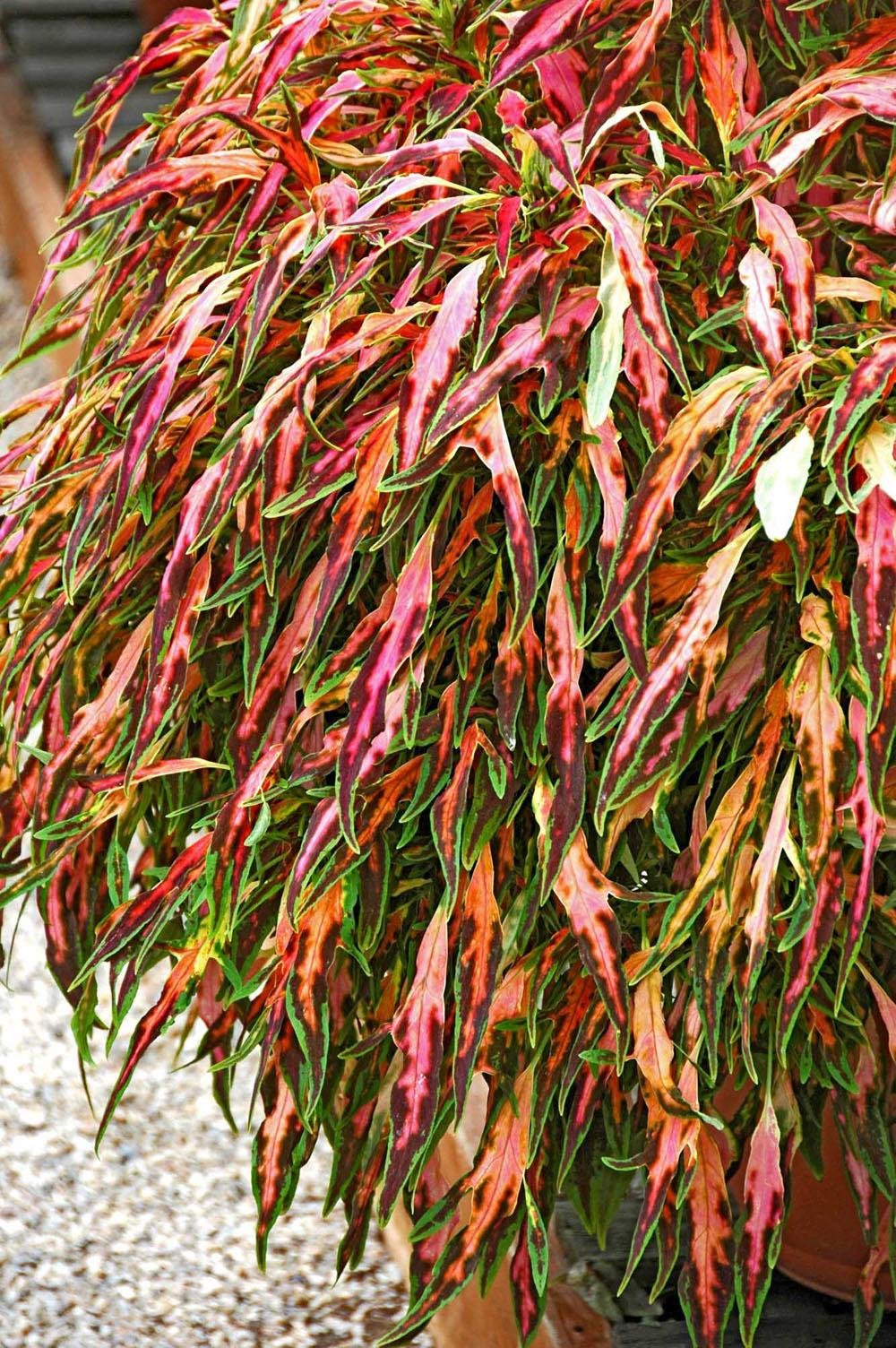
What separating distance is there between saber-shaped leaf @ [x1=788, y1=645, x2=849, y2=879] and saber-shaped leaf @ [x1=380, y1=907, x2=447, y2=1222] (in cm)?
19

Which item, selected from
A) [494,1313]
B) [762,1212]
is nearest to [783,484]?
[762,1212]

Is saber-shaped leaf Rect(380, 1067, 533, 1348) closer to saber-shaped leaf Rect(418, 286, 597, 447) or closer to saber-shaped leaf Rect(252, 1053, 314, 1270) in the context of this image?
Result: saber-shaped leaf Rect(252, 1053, 314, 1270)

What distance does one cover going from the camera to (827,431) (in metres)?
0.72

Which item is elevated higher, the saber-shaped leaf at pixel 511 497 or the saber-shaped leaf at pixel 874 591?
the saber-shaped leaf at pixel 511 497

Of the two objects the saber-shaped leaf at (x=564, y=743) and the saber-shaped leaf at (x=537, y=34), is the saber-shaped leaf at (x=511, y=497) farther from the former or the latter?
the saber-shaped leaf at (x=537, y=34)

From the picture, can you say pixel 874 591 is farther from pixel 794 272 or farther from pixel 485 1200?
pixel 485 1200

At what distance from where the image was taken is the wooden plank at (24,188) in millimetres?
3258

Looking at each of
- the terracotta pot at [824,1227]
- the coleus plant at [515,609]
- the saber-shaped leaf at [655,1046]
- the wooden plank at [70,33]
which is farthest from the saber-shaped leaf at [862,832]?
the wooden plank at [70,33]

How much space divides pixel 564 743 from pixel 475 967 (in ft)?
0.44

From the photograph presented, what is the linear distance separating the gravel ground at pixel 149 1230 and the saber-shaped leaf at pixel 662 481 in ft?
3.19

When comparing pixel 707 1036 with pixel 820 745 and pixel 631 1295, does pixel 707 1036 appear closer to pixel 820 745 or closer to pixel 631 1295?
pixel 820 745

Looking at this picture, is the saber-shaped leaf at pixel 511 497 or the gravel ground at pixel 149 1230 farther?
the gravel ground at pixel 149 1230

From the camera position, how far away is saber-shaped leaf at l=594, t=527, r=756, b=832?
0.73 metres

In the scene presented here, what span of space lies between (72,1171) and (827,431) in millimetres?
1284
